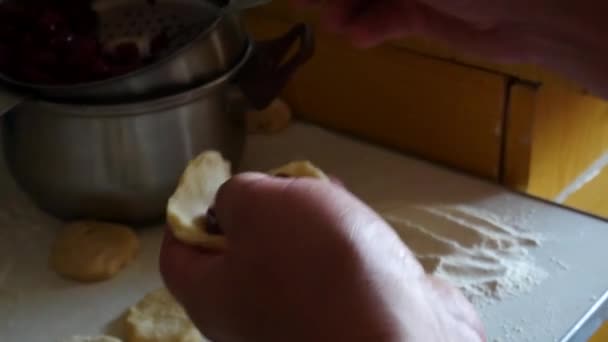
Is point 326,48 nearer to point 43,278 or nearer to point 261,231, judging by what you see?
point 43,278

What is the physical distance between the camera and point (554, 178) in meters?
0.72

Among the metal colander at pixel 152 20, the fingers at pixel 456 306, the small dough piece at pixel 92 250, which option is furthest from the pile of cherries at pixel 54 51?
the fingers at pixel 456 306

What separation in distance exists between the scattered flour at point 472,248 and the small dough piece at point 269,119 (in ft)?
0.58

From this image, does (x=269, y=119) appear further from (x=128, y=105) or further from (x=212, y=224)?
(x=212, y=224)

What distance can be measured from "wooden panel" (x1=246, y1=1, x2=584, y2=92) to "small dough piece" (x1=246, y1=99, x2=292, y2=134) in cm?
8

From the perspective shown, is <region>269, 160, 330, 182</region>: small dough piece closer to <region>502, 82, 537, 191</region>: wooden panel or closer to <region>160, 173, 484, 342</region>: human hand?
<region>160, 173, 484, 342</region>: human hand

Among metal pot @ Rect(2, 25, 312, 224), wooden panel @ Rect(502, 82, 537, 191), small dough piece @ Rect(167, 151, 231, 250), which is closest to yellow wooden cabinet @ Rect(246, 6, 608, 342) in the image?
wooden panel @ Rect(502, 82, 537, 191)

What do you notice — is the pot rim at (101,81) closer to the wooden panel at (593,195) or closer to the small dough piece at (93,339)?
the small dough piece at (93,339)

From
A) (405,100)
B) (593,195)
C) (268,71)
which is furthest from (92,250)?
(593,195)

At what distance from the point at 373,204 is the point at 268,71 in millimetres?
133

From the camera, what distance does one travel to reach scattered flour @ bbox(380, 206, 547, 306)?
585mm

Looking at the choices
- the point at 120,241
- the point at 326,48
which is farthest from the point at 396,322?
the point at 326,48

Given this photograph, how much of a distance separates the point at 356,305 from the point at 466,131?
396 mm

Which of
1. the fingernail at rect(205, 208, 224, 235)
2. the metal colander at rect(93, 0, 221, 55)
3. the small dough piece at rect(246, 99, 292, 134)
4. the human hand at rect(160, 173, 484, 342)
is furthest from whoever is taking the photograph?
the small dough piece at rect(246, 99, 292, 134)
